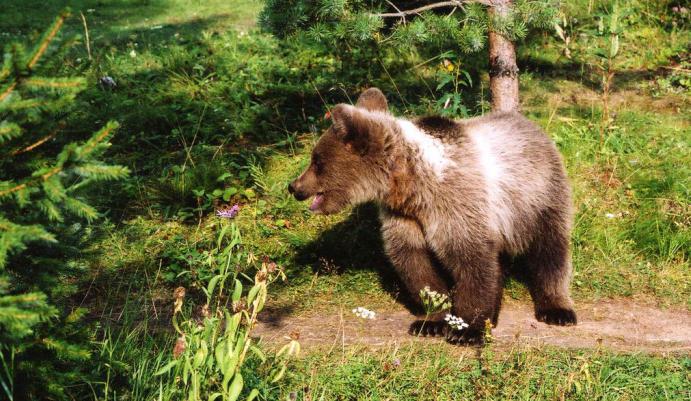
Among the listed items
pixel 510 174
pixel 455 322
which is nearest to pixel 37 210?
pixel 455 322

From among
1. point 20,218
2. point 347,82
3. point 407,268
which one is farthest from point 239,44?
point 20,218

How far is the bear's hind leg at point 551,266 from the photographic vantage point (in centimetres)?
496

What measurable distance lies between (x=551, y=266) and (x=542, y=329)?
460mm

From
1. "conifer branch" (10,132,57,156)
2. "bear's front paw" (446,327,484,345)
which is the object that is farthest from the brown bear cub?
"conifer branch" (10,132,57,156)

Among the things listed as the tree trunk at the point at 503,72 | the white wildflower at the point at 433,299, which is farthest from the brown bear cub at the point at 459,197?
the tree trunk at the point at 503,72

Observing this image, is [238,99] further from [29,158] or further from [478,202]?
[29,158]

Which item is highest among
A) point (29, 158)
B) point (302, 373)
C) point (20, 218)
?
point (29, 158)

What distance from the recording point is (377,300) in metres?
5.27

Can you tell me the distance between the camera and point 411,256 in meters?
4.84

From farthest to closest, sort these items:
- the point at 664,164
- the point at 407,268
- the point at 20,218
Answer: the point at 664,164, the point at 407,268, the point at 20,218

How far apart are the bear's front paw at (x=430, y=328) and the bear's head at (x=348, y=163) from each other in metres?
0.87

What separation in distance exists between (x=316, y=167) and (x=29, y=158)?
2.23 meters

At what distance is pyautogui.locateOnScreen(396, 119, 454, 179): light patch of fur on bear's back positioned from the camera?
4.56 meters

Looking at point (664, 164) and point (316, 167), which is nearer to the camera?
point (316, 167)
